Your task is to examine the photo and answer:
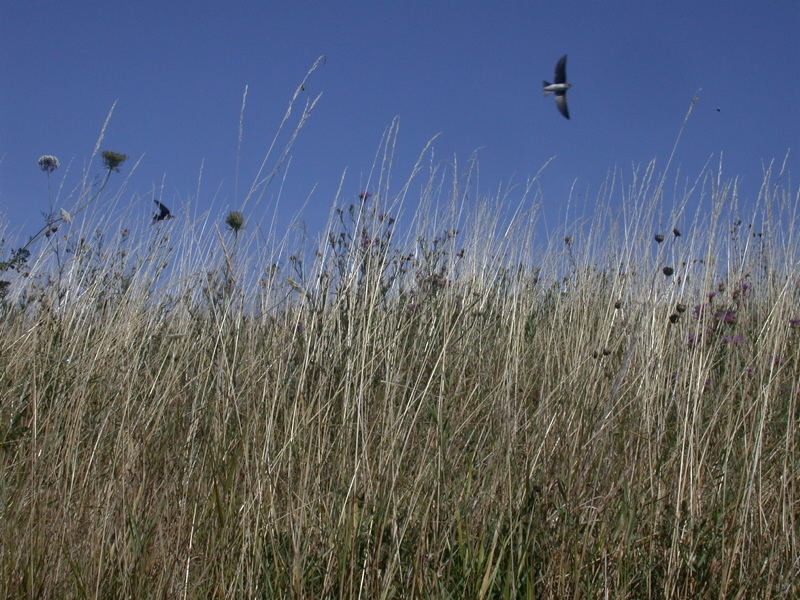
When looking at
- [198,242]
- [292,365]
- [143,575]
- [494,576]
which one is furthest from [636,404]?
[198,242]

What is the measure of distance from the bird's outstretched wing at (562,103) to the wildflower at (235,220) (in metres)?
1.38

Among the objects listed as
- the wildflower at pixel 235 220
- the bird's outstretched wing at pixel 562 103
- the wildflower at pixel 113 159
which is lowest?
the wildflower at pixel 235 220

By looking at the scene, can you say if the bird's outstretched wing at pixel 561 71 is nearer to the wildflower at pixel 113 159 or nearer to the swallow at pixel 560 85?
the swallow at pixel 560 85

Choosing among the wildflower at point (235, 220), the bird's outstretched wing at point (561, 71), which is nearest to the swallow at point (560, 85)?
the bird's outstretched wing at point (561, 71)

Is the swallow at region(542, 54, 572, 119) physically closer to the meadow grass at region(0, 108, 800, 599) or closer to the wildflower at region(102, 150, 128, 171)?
the meadow grass at region(0, 108, 800, 599)

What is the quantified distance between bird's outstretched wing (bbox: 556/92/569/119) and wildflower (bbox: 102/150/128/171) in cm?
179

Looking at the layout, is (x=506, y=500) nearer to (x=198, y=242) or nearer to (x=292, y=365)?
(x=292, y=365)

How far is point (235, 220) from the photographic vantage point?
2.40m

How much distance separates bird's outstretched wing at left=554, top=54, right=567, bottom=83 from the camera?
10.6 feet

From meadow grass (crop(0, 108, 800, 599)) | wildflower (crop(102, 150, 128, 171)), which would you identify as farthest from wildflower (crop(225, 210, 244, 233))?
wildflower (crop(102, 150, 128, 171))

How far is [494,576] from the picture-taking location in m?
1.50

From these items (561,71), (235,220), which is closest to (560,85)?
(561,71)

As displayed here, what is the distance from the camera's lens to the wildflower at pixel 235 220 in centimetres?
236

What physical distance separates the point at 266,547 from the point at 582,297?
1.79 metres
